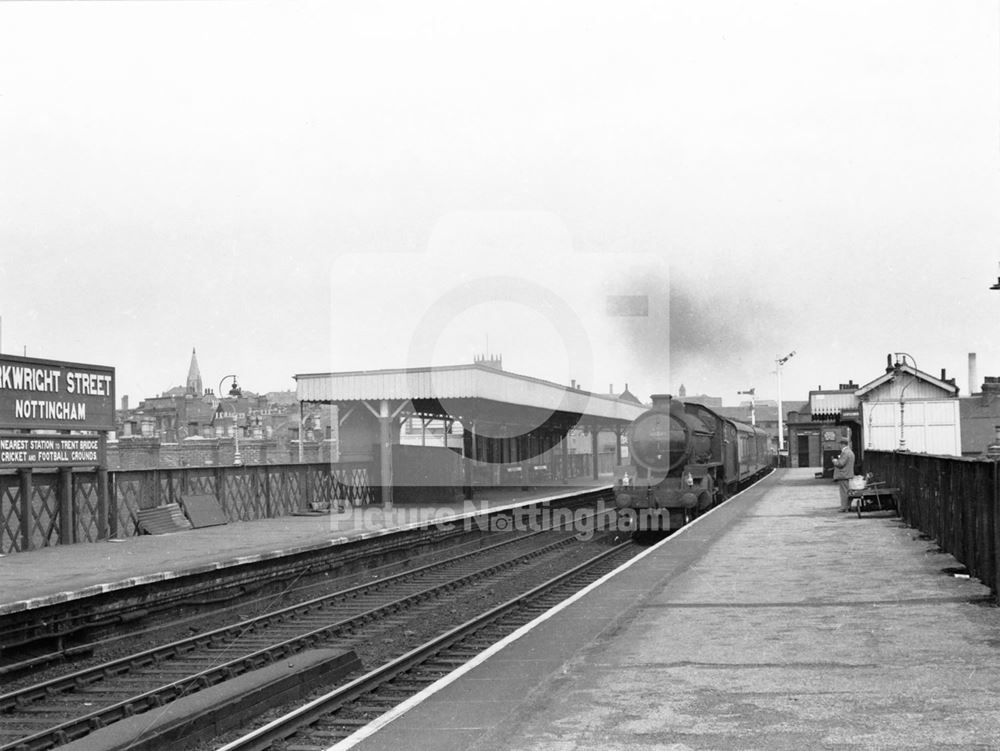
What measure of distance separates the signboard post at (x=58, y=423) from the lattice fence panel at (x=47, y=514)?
0.12m

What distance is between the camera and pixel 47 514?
16.7 m

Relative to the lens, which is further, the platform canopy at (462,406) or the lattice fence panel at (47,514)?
the platform canopy at (462,406)

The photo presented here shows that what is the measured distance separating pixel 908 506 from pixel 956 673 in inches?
465

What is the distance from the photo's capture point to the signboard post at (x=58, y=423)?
15291 mm

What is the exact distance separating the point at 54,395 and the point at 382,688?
10377 millimetres

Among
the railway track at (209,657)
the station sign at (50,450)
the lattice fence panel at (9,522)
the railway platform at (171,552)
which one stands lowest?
the railway track at (209,657)

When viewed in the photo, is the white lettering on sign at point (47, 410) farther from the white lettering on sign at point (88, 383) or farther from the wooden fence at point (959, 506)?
the wooden fence at point (959, 506)

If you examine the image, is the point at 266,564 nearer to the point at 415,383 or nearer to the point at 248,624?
the point at 248,624

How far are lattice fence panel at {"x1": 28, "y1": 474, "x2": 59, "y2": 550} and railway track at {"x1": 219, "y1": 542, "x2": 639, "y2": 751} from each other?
851 cm

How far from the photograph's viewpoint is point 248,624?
11.4 m

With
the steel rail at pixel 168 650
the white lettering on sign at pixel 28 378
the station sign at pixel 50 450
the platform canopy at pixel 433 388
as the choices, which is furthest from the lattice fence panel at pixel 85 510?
the platform canopy at pixel 433 388

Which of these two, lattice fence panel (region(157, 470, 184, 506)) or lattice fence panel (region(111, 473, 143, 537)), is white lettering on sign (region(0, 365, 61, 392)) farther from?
lattice fence panel (region(157, 470, 184, 506))

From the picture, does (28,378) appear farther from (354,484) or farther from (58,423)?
(354,484)

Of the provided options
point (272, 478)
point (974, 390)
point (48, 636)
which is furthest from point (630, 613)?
point (974, 390)
